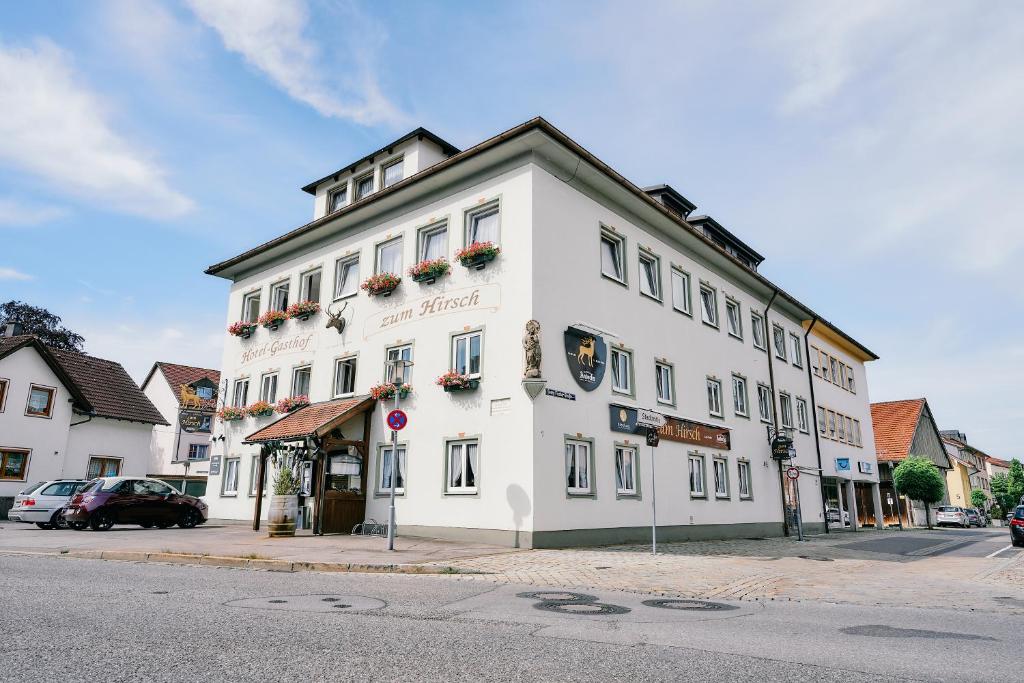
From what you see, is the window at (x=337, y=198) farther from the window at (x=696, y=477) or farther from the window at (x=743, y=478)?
the window at (x=743, y=478)

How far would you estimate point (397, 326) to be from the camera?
2017 cm

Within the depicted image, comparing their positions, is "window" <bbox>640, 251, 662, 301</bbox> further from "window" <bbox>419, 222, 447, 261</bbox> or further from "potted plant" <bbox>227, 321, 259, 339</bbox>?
"potted plant" <bbox>227, 321, 259, 339</bbox>

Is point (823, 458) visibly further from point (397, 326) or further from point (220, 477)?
point (220, 477)

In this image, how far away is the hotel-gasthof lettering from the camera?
55.5 ft

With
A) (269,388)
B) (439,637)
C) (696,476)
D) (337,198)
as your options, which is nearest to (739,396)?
(696,476)

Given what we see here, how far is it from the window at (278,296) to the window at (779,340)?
20416 mm

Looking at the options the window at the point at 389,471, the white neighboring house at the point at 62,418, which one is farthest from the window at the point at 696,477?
the white neighboring house at the point at 62,418

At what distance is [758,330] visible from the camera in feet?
94.8

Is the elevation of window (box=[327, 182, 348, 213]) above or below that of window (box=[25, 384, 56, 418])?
above

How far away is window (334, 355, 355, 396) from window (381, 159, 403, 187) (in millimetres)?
6174

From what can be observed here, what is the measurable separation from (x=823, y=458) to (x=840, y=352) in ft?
30.1

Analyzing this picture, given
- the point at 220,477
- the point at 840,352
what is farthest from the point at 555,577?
the point at 840,352

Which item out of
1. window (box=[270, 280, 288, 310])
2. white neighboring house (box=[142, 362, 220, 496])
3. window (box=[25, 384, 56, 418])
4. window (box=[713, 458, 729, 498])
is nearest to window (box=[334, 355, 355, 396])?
window (box=[270, 280, 288, 310])

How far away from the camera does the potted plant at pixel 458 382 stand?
17.4 m
